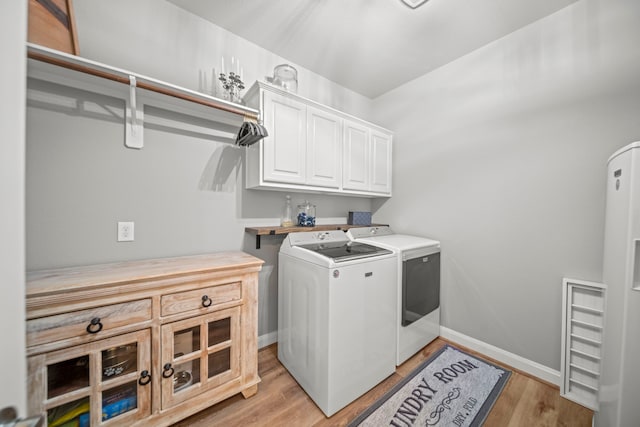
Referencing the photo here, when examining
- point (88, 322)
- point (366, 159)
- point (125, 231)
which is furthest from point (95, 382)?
point (366, 159)

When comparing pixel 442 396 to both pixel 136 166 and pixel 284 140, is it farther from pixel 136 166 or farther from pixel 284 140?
pixel 136 166

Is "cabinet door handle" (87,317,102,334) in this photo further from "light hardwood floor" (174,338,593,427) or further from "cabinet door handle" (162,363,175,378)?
"light hardwood floor" (174,338,593,427)

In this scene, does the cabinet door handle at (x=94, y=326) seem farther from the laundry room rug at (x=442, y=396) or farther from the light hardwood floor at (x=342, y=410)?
the laundry room rug at (x=442, y=396)

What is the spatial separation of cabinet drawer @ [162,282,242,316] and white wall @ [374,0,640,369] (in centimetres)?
197

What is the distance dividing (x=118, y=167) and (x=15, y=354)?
1.45 meters

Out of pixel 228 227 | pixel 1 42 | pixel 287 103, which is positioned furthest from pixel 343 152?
pixel 1 42

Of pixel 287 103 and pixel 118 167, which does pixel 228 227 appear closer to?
pixel 118 167

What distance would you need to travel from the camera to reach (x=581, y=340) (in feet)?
5.08

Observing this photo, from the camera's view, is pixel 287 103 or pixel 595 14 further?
pixel 287 103

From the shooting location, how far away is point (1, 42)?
36cm

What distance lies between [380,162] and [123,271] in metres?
2.38

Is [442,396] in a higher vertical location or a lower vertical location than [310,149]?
lower

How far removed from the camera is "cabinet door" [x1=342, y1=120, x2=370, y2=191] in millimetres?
2234

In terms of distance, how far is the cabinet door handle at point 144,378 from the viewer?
3.86ft
